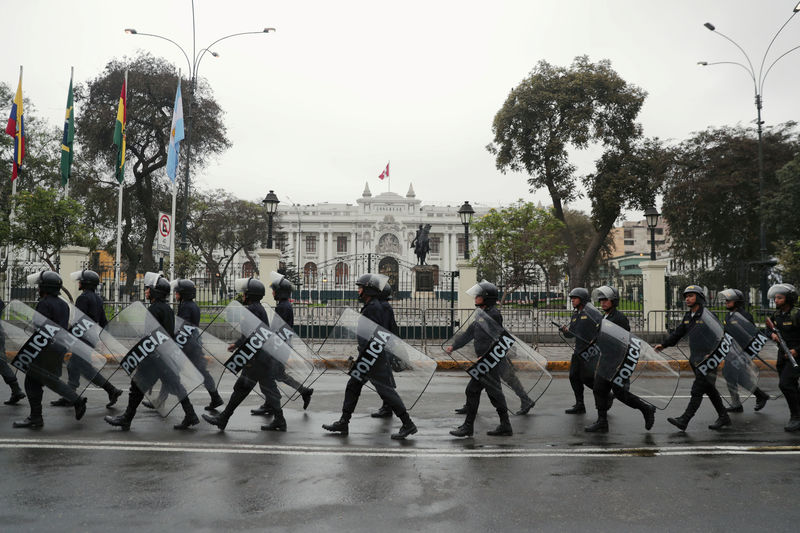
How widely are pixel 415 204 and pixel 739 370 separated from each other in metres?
70.3

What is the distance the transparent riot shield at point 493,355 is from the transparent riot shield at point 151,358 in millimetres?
2760

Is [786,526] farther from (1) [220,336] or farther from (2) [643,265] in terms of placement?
(2) [643,265]

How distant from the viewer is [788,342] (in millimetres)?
6789

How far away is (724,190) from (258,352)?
2647cm

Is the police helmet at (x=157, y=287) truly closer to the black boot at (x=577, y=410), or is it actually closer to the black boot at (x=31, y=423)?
the black boot at (x=31, y=423)

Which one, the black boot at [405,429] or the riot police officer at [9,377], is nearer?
the black boot at [405,429]

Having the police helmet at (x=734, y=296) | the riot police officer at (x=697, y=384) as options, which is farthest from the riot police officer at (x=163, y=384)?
the police helmet at (x=734, y=296)

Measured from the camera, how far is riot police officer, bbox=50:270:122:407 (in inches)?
253

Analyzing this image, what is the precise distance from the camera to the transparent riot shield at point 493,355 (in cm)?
603

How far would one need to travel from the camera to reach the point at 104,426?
20.9ft

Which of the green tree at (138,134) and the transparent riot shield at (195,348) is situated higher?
the green tree at (138,134)

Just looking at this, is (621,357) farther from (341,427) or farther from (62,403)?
(62,403)

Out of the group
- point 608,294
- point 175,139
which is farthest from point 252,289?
point 175,139

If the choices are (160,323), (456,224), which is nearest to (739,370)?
(160,323)
